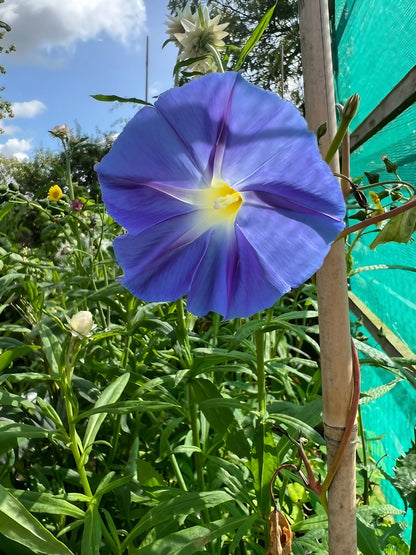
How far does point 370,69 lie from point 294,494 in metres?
1.28

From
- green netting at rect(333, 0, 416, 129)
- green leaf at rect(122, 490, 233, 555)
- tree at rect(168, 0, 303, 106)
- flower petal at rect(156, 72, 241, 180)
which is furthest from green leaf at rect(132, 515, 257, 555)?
tree at rect(168, 0, 303, 106)

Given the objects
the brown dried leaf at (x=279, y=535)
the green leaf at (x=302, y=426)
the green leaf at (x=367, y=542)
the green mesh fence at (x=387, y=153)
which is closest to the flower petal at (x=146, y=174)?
the brown dried leaf at (x=279, y=535)

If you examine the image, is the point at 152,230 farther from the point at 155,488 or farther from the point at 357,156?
the point at 357,156

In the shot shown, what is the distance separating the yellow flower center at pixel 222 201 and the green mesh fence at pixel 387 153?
2.42 ft

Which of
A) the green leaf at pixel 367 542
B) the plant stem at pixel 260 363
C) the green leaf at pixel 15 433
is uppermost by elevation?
the plant stem at pixel 260 363

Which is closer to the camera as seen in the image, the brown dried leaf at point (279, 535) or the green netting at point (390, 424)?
the brown dried leaf at point (279, 535)

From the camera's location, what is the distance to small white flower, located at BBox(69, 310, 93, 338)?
0.71 m

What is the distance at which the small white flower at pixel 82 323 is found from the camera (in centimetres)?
71

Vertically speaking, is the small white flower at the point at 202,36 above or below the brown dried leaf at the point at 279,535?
above

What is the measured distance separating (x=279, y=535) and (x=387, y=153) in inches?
49.2

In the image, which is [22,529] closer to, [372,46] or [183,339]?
[183,339]

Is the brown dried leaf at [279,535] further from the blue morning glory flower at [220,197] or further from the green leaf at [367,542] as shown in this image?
the green leaf at [367,542]

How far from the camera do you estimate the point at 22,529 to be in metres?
0.54

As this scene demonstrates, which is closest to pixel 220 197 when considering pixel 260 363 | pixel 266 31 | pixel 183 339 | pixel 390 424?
pixel 260 363
